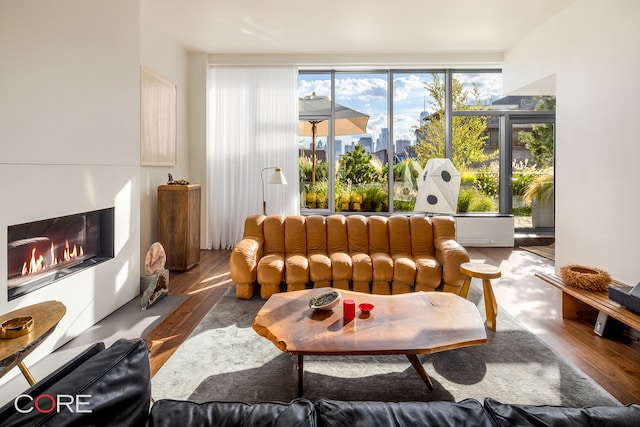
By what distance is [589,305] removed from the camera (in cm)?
288

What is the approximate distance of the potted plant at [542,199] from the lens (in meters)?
6.19

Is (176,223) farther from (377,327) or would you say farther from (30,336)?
(377,327)

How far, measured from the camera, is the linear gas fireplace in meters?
2.18

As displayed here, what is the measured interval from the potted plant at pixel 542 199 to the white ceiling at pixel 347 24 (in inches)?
94.2

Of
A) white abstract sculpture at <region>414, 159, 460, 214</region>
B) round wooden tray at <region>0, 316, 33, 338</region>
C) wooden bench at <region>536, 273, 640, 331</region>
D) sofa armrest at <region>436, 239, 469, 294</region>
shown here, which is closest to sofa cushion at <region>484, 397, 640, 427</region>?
wooden bench at <region>536, 273, 640, 331</region>

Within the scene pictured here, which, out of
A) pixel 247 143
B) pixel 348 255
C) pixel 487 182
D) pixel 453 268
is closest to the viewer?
pixel 453 268

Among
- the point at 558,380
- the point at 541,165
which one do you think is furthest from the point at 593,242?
the point at 541,165

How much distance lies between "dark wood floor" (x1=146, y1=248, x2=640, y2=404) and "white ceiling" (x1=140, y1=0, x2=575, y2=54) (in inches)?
124

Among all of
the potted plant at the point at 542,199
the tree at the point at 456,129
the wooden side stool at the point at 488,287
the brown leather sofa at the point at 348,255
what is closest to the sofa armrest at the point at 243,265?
the brown leather sofa at the point at 348,255

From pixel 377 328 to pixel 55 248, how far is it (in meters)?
2.37

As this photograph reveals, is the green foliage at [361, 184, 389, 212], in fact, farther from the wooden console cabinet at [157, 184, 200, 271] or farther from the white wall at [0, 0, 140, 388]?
the white wall at [0, 0, 140, 388]

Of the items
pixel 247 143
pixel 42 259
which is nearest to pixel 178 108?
pixel 247 143

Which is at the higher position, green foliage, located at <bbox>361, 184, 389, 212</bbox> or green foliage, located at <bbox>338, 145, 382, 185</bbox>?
green foliage, located at <bbox>338, 145, 382, 185</bbox>

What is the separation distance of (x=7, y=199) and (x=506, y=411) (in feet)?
8.64
